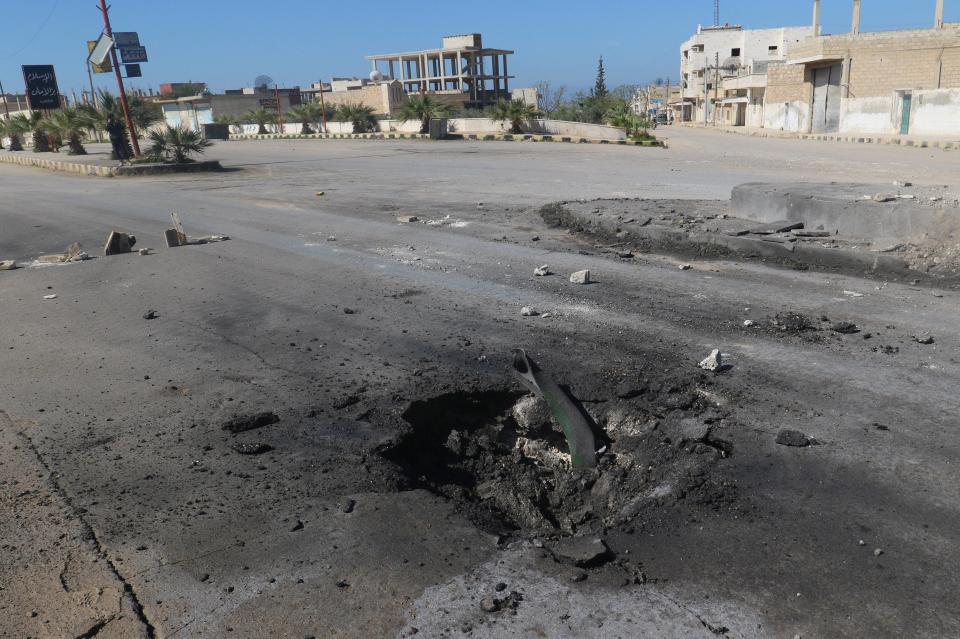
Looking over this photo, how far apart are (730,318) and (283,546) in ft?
14.2

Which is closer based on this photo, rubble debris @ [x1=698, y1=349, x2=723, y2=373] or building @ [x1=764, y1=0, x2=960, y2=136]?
rubble debris @ [x1=698, y1=349, x2=723, y2=373]

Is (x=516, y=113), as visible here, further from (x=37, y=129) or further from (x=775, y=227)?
(x=775, y=227)

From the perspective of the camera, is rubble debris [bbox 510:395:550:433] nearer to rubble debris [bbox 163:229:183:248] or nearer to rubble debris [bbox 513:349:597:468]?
rubble debris [bbox 513:349:597:468]

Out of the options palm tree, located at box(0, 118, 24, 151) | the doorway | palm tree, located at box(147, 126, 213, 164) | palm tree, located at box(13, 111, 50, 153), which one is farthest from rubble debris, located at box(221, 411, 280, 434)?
the doorway

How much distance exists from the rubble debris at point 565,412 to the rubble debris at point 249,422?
161cm

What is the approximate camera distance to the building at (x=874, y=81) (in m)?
38.1

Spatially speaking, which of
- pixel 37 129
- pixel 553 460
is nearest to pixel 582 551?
pixel 553 460

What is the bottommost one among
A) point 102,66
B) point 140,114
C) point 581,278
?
point 581,278

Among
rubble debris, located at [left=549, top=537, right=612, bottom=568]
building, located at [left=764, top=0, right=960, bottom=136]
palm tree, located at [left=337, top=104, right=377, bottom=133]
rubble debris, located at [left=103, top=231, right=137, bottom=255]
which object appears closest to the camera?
rubble debris, located at [left=549, top=537, right=612, bottom=568]

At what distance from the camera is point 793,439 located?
3.97m

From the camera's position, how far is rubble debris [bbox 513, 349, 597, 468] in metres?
4.17

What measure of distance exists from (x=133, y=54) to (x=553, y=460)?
36.5 metres

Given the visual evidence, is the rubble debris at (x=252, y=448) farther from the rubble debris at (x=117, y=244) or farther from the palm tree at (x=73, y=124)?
the palm tree at (x=73, y=124)

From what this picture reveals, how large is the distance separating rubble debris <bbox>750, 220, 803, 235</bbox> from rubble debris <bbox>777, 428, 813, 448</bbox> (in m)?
5.46
